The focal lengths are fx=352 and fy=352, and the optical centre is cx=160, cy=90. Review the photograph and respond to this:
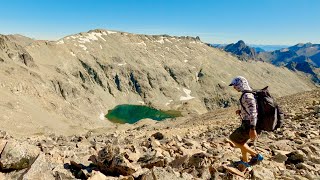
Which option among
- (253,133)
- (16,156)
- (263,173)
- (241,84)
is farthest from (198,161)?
(16,156)

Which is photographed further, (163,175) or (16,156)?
(16,156)

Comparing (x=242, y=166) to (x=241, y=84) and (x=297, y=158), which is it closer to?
(x=241, y=84)

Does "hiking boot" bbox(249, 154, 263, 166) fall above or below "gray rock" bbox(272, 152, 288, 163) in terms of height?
above

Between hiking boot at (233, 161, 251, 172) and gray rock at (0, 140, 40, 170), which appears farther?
hiking boot at (233, 161, 251, 172)

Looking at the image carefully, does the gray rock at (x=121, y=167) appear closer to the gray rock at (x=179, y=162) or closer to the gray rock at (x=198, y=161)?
the gray rock at (x=179, y=162)

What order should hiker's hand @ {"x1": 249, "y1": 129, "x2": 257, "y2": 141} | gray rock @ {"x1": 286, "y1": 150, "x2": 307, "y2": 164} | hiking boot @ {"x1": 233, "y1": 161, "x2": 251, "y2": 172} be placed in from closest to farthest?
hiker's hand @ {"x1": 249, "y1": 129, "x2": 257, "y2": 141} < hiking boot @ {"x1": 233, "y1": 161, "x2": 251, "y2": 172} < gray rock @ {"x1": 286, "y1": 150, "x2": 307, "y2": 164}

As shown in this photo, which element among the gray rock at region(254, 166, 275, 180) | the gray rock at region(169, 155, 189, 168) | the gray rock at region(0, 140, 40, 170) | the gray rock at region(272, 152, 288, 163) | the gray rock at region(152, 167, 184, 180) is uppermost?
the gray rock at region(152, 167, 184, 180)

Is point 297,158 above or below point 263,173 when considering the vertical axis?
below

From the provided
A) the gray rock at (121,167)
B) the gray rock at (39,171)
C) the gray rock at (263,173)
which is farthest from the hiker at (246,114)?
the gray rock at (39,171)

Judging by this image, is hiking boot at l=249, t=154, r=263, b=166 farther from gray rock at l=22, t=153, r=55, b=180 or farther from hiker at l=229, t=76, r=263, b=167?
gray rock at l=22, t=153, r=55, b=180

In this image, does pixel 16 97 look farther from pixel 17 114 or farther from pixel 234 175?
pixel 234 175

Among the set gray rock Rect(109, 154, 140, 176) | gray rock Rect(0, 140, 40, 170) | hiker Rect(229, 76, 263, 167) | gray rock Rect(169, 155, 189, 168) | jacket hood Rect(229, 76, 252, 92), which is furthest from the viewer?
gray rock Rect(169, 155, 189, 168)

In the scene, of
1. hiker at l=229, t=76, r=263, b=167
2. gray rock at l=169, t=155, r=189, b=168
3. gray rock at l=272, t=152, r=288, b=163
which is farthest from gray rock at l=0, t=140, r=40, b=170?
gray rock at l=272, t=152, r=288, b=163

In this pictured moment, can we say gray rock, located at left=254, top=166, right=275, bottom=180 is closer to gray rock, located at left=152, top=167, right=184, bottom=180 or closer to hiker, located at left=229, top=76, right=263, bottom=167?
hiker, located at left=229, top=76, right=263, bottom=167
